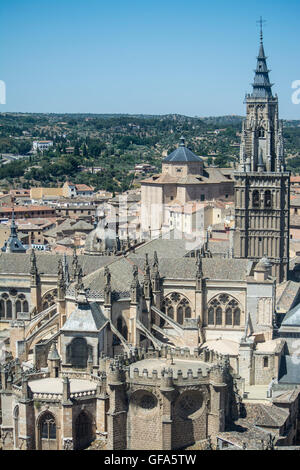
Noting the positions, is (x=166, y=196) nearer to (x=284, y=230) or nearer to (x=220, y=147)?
(x=284, y=230)

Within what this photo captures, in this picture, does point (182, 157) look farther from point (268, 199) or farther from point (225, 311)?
point (225, 311)

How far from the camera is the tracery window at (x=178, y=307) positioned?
47.1 metres

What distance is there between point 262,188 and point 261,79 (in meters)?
7.61

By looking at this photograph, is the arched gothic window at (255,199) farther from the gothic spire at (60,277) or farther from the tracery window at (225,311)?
the gothic spire at (60,277)

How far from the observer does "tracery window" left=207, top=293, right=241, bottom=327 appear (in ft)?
153

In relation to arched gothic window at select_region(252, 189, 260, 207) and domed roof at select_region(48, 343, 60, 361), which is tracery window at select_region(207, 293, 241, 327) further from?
domed roof at select_region(48, 343, 60, 361)


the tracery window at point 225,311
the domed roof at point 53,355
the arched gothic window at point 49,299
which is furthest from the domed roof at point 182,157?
the domed roof at point 53,355

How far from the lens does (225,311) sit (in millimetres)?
46906

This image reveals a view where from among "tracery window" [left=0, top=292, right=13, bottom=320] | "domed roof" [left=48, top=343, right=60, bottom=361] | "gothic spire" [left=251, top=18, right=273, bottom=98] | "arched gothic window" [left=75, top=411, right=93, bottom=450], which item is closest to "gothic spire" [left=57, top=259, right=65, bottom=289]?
"tracery window" [left=0, top=292, right=13, bottom=320]

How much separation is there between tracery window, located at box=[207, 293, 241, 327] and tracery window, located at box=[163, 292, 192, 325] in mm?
1355

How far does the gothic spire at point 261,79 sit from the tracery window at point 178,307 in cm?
1634

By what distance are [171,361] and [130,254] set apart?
17005mm

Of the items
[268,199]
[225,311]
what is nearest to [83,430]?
[225,311]

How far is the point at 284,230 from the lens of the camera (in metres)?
54.9
